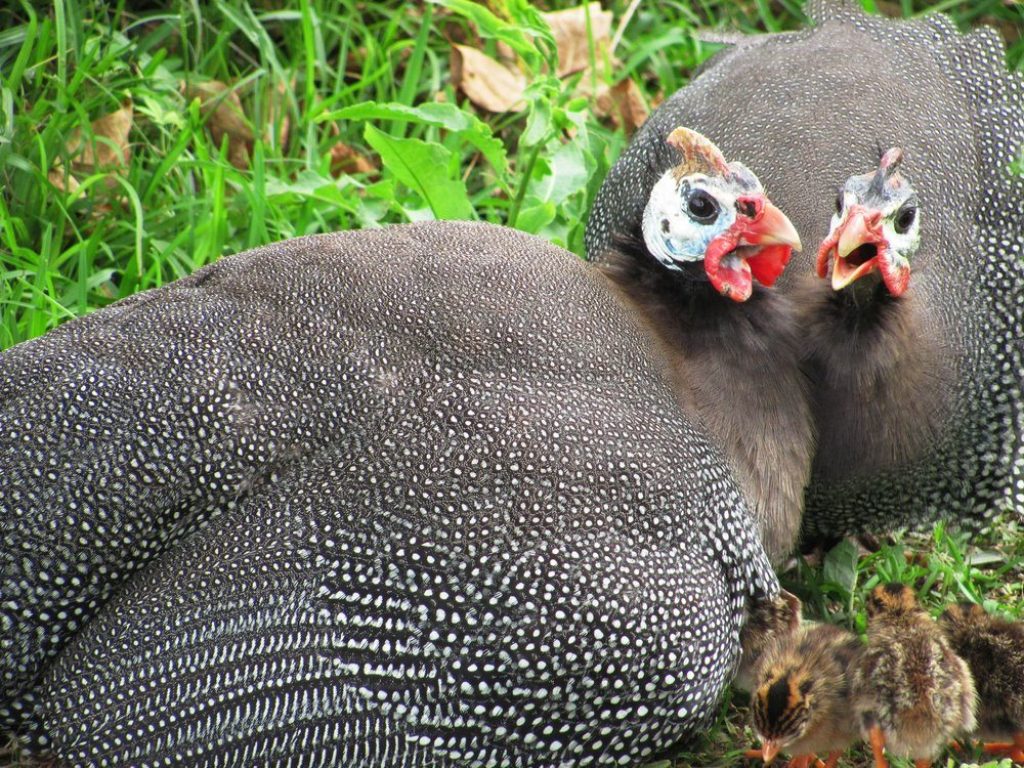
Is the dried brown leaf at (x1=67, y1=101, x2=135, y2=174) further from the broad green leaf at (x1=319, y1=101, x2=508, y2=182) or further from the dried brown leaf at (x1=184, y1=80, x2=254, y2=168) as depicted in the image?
the broad green leaf at (x1=319, y1=101, x2=508, y2=182)

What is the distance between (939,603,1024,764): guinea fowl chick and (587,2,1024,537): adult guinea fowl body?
16.4 inches

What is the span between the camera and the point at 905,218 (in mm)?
3281

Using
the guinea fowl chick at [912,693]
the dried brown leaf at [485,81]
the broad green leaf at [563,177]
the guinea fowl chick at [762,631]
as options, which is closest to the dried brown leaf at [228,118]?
the dried brown leaf at [485,81]

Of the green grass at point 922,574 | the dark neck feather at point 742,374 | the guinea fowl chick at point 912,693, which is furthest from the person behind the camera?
the green grass at point 922,574

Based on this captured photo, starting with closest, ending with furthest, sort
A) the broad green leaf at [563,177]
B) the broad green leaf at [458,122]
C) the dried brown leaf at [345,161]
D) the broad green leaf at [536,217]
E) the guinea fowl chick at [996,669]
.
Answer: the guinea fowl chick at [996,669] → the broad green leaf at [458,122] → the broad green leaf at [536,217] → the broad green leaf at [563,177] → the dried brown leaf at [345,161]

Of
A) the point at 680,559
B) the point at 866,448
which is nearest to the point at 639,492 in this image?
the point at 680,559

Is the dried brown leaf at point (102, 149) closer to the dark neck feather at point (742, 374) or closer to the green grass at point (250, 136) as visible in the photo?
the green grass at point (250, 136)

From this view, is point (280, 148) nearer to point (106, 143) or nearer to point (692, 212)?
point (106, 143)

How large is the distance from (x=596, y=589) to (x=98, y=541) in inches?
37.5

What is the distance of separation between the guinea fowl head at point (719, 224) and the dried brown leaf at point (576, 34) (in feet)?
6.91

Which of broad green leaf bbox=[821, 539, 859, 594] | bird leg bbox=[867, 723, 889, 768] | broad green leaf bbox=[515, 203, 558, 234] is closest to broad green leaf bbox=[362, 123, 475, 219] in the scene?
broad green leaf bbox=[515, 203, 558, 234]

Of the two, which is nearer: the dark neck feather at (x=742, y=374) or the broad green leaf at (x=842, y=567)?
the dark neck feather at (x=742, y=374)

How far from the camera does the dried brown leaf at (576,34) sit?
17.4ft

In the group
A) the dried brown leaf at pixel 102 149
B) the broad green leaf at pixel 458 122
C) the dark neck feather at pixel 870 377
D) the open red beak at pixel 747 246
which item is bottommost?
the dried brown leaf at pixel 102 149
